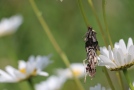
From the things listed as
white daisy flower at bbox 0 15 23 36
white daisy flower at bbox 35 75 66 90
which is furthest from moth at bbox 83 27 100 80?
white daisy flower at bbox 0 15 23 36

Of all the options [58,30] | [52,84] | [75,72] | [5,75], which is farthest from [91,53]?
[58,30]

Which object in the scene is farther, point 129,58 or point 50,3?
point 50,3

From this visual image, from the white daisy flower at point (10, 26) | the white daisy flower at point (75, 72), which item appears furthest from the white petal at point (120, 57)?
the white daisy flower at point (10, 26)

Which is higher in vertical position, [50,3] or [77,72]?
[50,3]

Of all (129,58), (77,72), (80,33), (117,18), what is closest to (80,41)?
(80,33)

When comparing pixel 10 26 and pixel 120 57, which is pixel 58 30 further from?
pixel 120 57

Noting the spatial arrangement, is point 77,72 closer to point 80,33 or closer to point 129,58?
point 80,33
